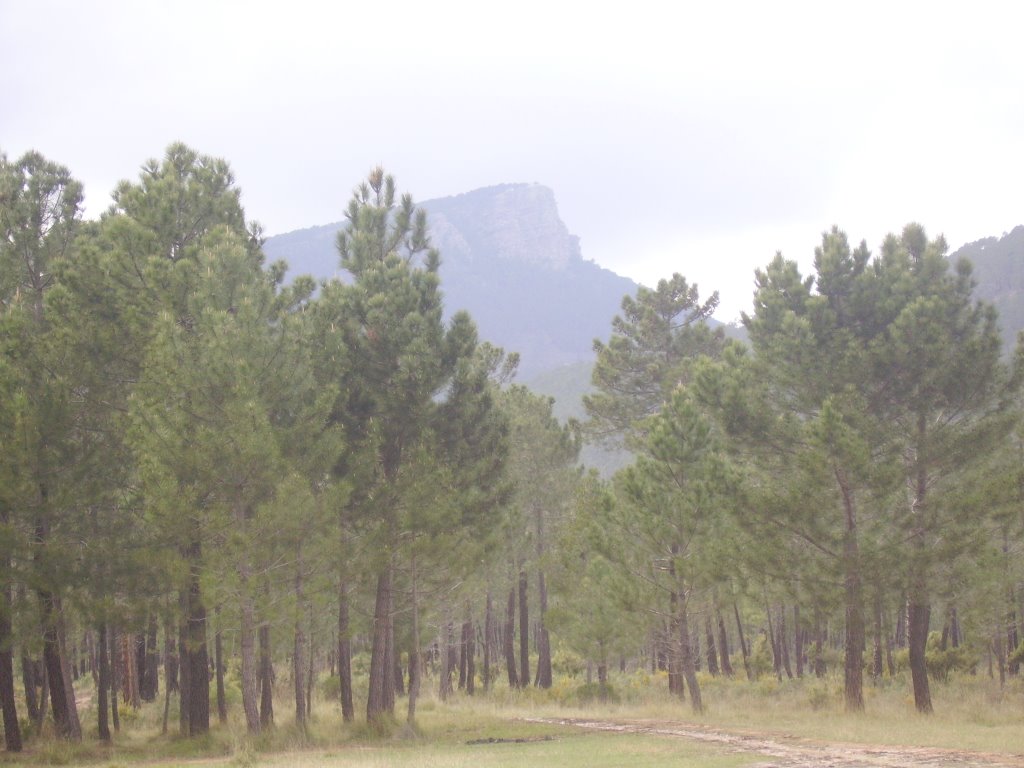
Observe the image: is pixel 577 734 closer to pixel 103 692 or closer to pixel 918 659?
pixel 918 659

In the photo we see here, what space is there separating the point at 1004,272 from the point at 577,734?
10170cm

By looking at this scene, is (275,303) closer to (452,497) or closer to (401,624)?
(452,497)

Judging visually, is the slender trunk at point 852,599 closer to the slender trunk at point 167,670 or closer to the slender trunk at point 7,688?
the slender trunk at point 167,670

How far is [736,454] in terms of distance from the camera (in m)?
20.4

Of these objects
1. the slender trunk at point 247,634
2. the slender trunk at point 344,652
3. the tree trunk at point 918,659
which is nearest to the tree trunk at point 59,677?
the slender trunk at point 247,634

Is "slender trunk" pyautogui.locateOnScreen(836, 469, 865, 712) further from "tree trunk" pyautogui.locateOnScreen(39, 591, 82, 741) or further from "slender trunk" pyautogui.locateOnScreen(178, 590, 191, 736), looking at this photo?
"tree trunk" pyautogui.locateOnScreen(39, 591, 82, 741)

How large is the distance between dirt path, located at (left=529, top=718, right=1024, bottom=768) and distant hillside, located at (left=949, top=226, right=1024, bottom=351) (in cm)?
7352

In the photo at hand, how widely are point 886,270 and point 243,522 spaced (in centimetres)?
1469

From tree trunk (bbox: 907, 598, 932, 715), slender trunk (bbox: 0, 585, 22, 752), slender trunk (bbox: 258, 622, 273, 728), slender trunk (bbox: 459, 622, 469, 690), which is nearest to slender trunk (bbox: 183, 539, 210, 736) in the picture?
slender trunk (bbox: 258, 622, 273, 728)

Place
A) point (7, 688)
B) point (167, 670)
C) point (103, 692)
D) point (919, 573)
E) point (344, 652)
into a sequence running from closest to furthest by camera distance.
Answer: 1. point (7, 688)
2. point (919, 573)
3. point (103, 692)
4. point (344, 652)
5. point (167, 670)

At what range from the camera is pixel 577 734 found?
63.3ft

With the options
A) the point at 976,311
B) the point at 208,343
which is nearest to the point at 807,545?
the point at 976,311

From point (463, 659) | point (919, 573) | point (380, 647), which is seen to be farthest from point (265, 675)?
point (463, 659)

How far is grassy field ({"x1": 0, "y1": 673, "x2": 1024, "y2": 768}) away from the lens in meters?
13.9
